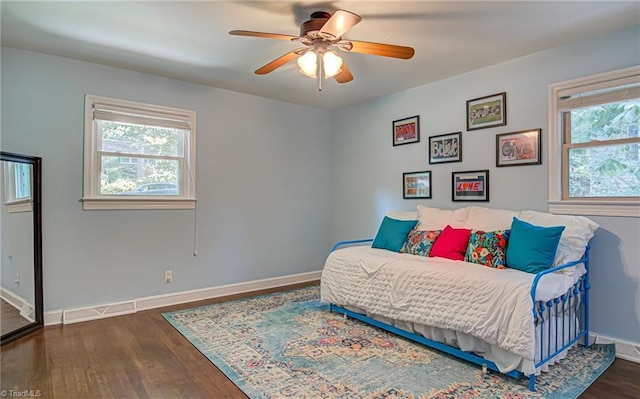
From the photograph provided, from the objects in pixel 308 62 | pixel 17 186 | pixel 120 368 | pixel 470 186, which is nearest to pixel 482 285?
pixel 470 186

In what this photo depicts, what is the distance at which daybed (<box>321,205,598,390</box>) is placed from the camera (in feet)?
7.38

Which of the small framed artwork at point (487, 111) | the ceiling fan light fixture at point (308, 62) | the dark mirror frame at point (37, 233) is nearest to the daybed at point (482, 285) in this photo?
the small framed artwork at point (487, 111)

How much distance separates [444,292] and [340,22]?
1915mm

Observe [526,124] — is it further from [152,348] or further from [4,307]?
[4,307]

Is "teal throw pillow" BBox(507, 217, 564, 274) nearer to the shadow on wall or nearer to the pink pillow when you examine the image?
the pink pillow

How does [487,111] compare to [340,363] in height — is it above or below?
above

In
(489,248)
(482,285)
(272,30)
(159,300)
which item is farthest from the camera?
(159,300)

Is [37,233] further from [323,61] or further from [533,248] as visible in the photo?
[533,248]

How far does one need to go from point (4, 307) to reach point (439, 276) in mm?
3441

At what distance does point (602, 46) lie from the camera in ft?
9.27

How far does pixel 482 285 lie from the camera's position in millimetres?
2395

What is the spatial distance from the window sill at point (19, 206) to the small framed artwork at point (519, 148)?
4.26m

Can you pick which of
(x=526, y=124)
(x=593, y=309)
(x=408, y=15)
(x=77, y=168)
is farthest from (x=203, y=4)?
(x=593, y=309)

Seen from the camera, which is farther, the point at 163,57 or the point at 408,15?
the point at 163,57
